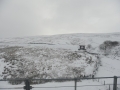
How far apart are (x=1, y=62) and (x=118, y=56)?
2728 cm

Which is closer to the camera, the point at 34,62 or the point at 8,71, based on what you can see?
the point at 8,71

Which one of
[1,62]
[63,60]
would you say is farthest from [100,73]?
[1,62]

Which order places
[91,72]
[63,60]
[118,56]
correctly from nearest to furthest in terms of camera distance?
[91,72] → [63,60] → [118,56]

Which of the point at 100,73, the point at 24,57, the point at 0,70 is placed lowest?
the point at 100,73

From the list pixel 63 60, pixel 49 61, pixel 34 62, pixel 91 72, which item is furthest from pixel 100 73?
pixel 34 62

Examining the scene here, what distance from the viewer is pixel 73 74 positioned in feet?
55.2

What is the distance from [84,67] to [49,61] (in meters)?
5.99

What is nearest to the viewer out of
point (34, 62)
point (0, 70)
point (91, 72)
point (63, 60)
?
point (0, 70)

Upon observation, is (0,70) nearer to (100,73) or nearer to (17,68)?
(17,68)

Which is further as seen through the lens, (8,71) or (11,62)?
(11,62)

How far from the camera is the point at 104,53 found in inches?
1240

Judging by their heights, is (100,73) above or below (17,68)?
below

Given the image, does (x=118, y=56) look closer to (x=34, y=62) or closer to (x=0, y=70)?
(x=34, y=62)

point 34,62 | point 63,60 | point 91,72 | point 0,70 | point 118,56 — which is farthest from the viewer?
point 118,56
